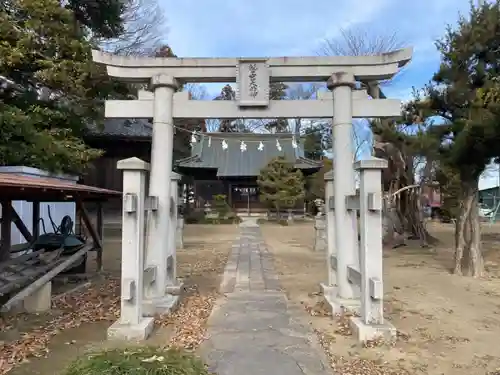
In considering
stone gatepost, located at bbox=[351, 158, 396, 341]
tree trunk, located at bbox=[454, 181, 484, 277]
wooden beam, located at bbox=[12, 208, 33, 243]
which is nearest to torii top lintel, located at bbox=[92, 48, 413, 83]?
stone gatepost, located at bbox=[351, 158, 396, 341]

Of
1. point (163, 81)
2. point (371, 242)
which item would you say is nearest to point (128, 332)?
point (371, 242)

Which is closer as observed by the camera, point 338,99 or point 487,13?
point 338,99

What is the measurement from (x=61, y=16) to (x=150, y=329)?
10.9 m

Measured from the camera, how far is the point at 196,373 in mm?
2240

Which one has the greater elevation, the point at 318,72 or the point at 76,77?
the point at 76,77

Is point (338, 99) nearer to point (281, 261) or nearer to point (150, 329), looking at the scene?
point (150, 329)

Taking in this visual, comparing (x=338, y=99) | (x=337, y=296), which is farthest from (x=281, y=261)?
(x=338, y=99)

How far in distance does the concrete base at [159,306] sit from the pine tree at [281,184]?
23.1m

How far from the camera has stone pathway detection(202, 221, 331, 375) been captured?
3.96 metres

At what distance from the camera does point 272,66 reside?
21.2 feet

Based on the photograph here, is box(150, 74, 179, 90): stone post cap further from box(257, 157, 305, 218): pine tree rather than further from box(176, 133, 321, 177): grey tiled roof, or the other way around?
box(176, 133, 321, 177): grey tiled roof

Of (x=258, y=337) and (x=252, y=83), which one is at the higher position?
(x=252, y=83)

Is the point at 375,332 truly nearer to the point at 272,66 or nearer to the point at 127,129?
the point at 272,66

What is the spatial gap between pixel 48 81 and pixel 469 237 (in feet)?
38.6
